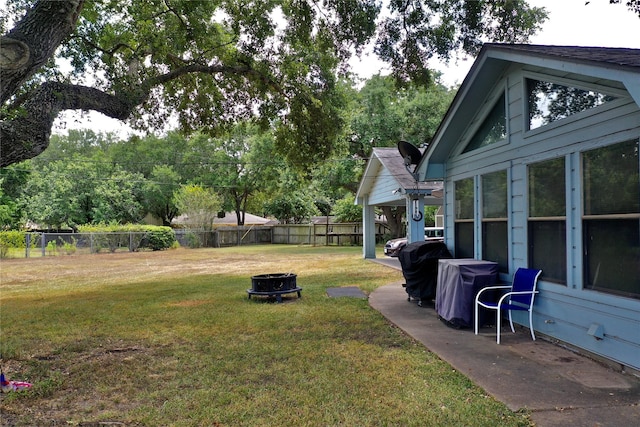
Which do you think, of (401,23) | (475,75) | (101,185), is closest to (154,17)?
(401,23)

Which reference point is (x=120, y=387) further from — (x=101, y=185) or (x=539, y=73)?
(x=101, y=185)

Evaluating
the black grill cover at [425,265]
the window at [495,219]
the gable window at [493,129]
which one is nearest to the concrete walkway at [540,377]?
the window at [495,219]

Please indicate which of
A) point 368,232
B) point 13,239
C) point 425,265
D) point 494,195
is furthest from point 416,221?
point 13,239

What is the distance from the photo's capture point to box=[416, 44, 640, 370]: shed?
376cm

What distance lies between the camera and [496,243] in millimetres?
6043

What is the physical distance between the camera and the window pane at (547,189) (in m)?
4.65

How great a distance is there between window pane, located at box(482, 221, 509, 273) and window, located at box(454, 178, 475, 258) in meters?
0.43

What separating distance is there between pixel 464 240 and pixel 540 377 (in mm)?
3479

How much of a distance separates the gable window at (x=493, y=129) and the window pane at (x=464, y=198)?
621 millimetres

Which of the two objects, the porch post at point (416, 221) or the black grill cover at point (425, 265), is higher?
the porch post at point (416, 221)

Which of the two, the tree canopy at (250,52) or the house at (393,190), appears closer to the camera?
the tree canopy at (250,52)

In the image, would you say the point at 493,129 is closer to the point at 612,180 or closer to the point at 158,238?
the point at 612,180

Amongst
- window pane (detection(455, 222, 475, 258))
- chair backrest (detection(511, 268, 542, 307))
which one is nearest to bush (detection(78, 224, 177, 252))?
window pane (detection(455, 222, 475, 258))

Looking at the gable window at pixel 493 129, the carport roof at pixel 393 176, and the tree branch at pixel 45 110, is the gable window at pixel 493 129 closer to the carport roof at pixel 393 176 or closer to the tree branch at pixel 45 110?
the carport roof at pixel 393 176
